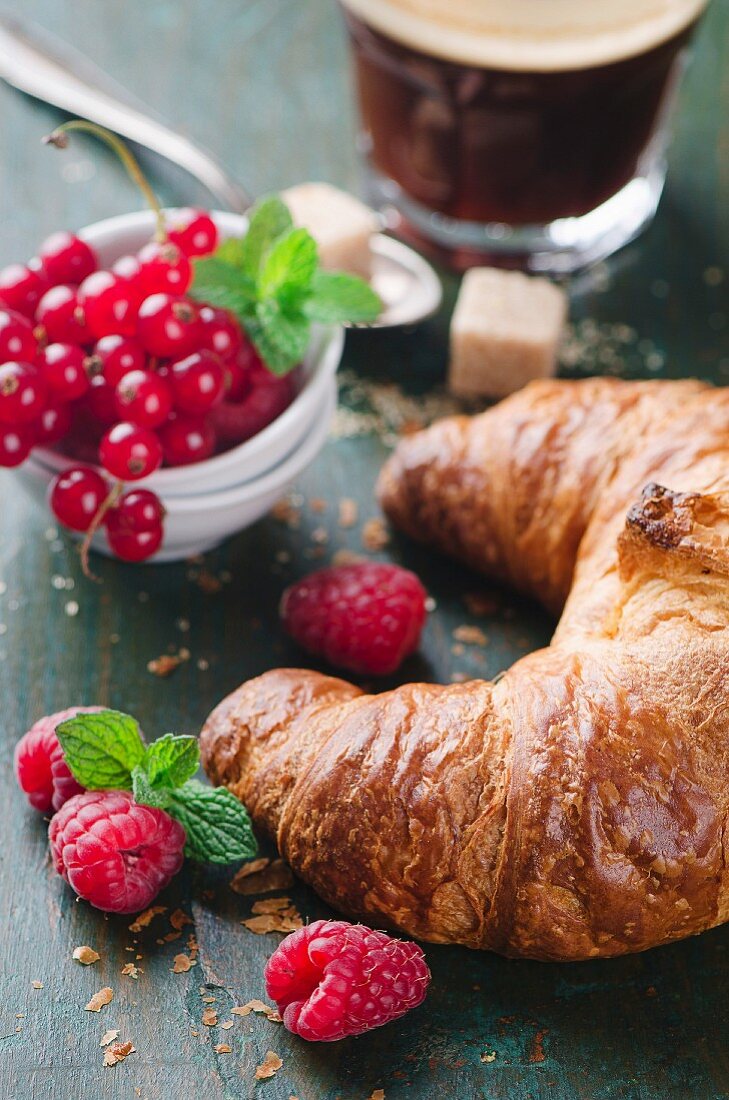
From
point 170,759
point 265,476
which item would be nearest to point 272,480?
point 265,476

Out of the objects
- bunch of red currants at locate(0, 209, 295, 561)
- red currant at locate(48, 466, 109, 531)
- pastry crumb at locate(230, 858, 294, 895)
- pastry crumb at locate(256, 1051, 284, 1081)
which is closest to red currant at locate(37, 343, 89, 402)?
bunch of red currants at locate(0, 209, 295, 561)

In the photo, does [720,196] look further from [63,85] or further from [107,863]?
[107,863]

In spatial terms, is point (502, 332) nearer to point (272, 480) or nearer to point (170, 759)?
point (272, 480)

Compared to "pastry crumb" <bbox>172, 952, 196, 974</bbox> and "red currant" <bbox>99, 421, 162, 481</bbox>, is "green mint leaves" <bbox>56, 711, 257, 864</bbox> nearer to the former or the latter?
"pastry crumb" <bbox>172, 952, 196, 974</bbox>

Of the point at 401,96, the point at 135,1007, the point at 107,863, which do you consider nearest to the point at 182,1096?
the point at 135,1007

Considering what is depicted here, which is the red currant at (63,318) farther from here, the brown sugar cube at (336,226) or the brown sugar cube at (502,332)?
the brown sugar cube at (502,332)

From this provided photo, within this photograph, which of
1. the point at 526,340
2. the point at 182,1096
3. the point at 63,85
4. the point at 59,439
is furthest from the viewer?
the point at 63,85
